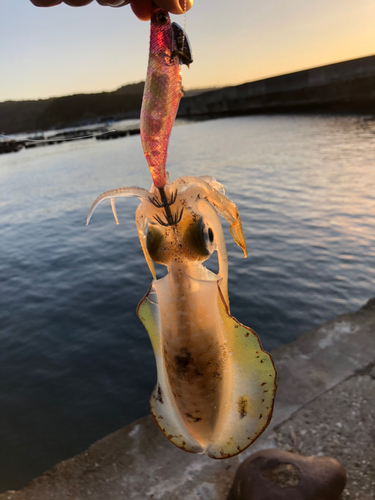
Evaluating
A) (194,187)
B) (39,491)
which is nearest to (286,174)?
(39,491)

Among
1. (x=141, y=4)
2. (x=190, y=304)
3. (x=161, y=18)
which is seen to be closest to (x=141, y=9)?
(x=141, y=4)

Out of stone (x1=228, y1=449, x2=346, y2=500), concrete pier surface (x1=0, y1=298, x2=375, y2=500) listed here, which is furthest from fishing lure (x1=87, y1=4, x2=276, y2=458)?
concrete pier surface (x1=0, y1=298, x2=375, y2=500)

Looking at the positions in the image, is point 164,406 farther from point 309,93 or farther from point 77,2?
point 309,93

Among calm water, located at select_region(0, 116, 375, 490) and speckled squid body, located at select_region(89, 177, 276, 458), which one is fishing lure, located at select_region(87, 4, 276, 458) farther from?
calm water, located at select_region(0, 116, 375, 490)

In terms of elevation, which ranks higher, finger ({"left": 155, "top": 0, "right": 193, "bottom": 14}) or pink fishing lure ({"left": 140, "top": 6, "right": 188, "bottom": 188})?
finger ({"left": 155, "top": 0, "right": 193, "bottom": 14})

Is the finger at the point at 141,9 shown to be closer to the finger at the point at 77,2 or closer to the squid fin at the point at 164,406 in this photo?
the finger at the point at 77,2

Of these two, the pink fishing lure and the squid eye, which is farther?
the squid eye
